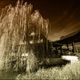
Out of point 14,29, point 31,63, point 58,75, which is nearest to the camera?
point 58,75

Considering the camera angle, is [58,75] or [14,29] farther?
[14,29]

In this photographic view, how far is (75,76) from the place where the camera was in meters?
5.09

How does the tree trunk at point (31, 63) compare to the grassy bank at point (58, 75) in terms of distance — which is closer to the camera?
the grassy bank at point (58, 75)

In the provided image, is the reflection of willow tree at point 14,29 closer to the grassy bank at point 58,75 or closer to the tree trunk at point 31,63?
the tree trunk at point 31,63

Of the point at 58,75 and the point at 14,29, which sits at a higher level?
the point at 14,29

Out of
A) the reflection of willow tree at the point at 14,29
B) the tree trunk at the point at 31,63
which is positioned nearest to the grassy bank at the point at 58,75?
the tree trunk at the point at 31,63

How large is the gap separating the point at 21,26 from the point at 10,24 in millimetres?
436

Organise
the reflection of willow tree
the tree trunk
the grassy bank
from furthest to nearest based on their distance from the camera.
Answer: the reflection of willow tree
the tree trunk
the grassy bank

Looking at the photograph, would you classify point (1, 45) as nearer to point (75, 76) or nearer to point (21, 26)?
point (21, 26)

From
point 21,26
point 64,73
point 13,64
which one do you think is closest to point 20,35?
point 21,26

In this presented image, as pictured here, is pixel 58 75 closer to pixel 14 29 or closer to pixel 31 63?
pixel 31 63

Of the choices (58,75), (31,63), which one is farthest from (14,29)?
(58,75)

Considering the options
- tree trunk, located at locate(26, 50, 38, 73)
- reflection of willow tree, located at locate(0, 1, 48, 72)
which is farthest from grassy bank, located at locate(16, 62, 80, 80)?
reflection of willow tree, located at locate(0, 1, 48, 72)

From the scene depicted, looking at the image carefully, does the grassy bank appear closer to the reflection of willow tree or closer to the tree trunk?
the tree trunk
